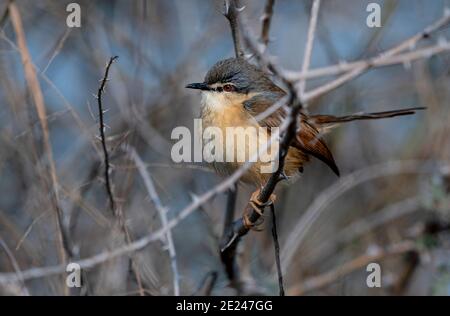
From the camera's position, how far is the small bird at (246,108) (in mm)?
3895

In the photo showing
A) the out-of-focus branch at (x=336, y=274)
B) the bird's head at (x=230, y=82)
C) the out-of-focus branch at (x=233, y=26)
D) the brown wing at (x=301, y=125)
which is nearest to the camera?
the out-of-focus branch at (x=233, y=26)

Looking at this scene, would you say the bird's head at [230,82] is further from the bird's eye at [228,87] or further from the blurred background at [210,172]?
the blurred background at [210,172]

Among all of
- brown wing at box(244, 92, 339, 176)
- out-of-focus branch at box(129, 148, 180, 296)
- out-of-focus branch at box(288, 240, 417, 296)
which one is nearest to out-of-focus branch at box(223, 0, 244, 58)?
brown wing at box(244, 92, 339, 176)

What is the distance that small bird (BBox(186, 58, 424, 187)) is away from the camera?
3.89 meters

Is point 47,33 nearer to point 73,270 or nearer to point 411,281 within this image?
point 73,270

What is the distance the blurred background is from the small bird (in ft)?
1.59

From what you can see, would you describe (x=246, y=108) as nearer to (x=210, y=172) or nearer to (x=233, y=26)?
(x=233, y=26)

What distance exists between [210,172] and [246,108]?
4.58ft

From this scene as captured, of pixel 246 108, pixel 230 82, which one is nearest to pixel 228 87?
pixel 230 82

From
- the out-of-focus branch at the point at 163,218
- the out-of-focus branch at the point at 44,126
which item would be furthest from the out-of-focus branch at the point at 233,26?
the out-of-focus branch at the point at 44,126

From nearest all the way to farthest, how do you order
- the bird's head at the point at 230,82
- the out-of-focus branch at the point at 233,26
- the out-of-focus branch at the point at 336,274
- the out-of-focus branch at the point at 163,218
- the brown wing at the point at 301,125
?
the out-of-focus branch at the point at 163,218 → the out-of-focus branch at the point at 233,26 → the brown wing at the point at 301,125 → the bird's head at the point at 230,82 → the out-of-focus branch at the point at 336,274

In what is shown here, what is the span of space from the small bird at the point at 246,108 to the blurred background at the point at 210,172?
48cm

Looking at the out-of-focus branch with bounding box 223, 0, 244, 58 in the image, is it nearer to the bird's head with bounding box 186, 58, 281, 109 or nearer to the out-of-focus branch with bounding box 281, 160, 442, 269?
the bird's head with bounding box 186, 58, 281, 109
